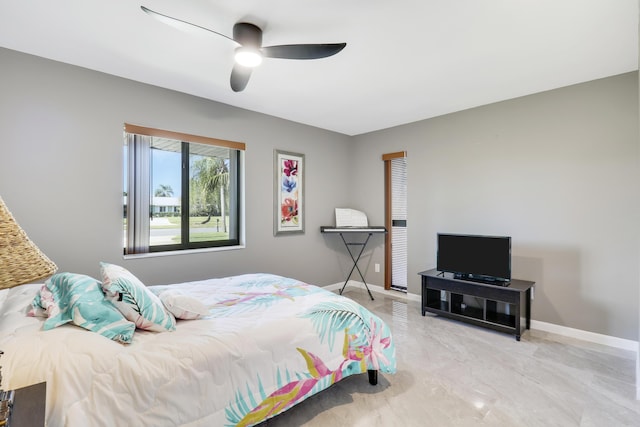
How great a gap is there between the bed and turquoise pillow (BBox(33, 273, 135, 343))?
0.12 ft

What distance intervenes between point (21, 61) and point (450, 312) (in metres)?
4.49

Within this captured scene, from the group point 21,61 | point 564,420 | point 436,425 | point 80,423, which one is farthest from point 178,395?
point 21,61

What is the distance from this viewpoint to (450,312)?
10.9 ft

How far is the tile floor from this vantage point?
5.87ft

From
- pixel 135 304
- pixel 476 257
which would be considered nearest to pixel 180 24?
pixel 135 304

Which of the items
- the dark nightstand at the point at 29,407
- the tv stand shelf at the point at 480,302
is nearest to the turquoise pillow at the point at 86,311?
the dark nightstand at the point at 29,407

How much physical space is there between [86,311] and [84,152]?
1841mm

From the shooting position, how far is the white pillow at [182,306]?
169 cm

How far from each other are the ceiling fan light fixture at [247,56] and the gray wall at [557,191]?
2.67m

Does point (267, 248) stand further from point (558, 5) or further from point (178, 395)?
point (558, 5)

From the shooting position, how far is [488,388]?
82.2 inches

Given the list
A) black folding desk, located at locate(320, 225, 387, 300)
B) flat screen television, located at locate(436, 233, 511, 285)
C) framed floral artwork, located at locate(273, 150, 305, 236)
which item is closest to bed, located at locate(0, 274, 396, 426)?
flat screen television, located at locate(436, 233, 511, 285)

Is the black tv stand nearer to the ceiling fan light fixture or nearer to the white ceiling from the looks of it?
the white ceiling

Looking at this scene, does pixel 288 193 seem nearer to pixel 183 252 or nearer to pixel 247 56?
pixel 183 252
